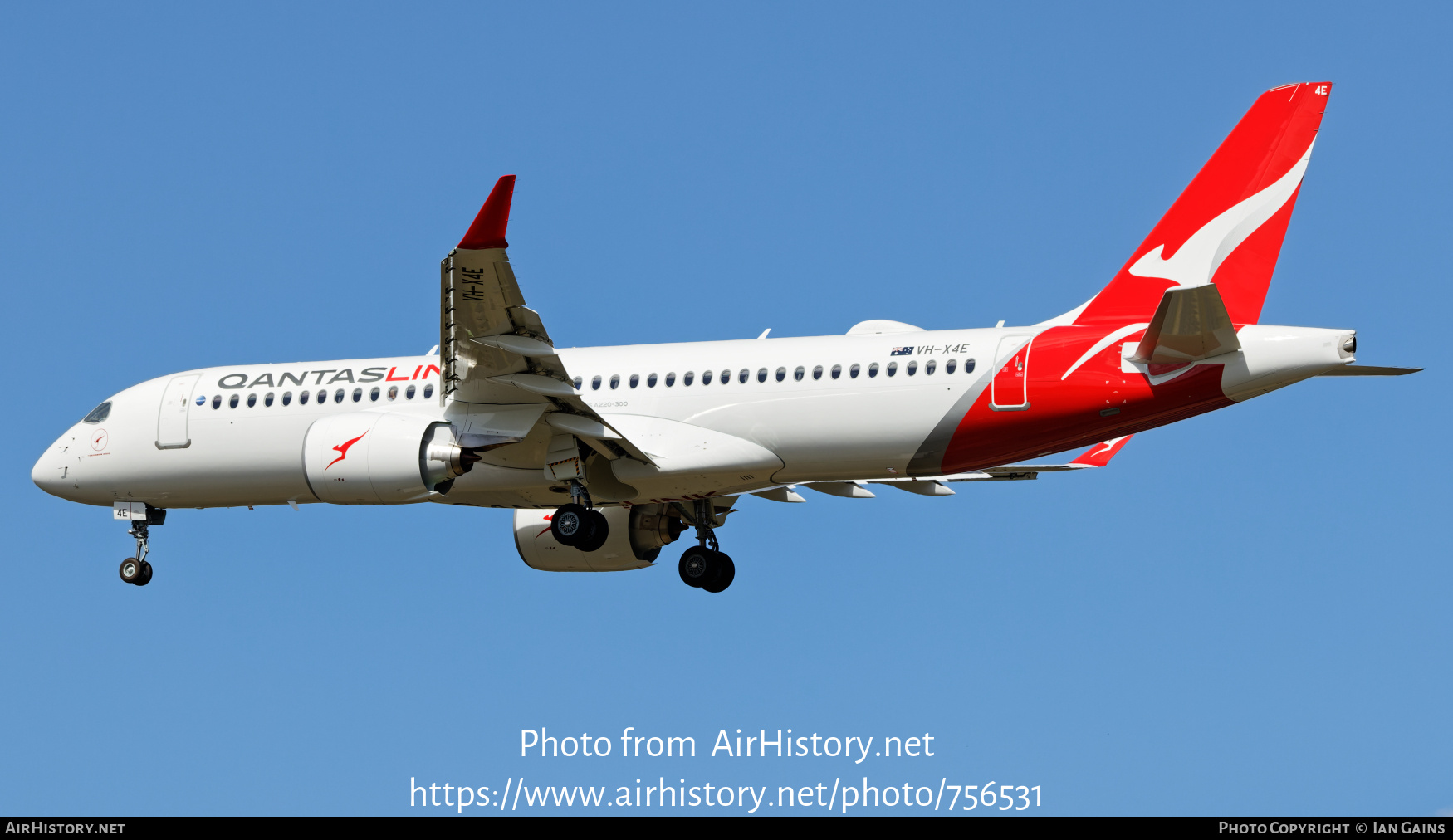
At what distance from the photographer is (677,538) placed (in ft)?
107

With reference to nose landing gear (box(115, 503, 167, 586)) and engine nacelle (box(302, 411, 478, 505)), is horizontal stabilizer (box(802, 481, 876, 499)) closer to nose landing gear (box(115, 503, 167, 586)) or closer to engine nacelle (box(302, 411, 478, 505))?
engine nacelle (box(302, 411, 478, 505))

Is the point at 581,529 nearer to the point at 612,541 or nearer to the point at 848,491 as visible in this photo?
the point at 612,541

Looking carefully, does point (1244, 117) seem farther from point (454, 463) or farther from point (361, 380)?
point (361, 380)

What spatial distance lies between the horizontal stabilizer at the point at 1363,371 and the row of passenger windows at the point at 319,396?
46.7 ft

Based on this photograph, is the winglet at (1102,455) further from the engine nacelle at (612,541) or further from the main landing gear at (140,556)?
the main landing gear at (140,556)

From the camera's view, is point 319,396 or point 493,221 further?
point 319,396

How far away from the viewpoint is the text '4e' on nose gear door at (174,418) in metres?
30.4

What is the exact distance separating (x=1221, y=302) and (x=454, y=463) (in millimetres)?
11737

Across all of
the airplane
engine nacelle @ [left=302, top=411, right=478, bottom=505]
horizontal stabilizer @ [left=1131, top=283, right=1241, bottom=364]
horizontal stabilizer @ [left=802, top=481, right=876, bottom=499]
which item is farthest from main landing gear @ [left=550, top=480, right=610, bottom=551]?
horizontal stabilizer @ [left=1131, top=283, right=1241, bottom=364]

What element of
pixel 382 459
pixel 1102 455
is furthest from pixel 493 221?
pixel 1102 455

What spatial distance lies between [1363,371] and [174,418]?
19679 mm

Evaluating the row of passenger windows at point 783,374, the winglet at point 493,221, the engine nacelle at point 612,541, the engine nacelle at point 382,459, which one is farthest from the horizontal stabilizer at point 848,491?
the winglet at point 493,221

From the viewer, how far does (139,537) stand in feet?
102

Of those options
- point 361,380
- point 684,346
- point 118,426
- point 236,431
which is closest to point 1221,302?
point 684,346
